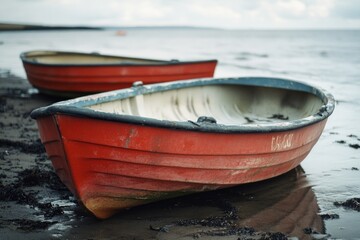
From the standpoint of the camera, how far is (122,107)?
579cm

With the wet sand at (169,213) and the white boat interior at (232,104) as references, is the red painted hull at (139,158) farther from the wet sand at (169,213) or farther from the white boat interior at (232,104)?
the white boat interior at (232,104)

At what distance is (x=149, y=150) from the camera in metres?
4.04

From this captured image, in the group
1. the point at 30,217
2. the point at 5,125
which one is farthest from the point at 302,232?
the point at 5,125

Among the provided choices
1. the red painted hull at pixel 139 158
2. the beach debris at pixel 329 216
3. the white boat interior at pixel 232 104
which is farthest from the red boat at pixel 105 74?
the beach debris at pixel 329 216

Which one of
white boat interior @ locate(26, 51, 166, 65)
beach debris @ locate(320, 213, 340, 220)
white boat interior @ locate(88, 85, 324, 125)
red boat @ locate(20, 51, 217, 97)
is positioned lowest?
beach debris @ locate(320, 213, 340, 220)

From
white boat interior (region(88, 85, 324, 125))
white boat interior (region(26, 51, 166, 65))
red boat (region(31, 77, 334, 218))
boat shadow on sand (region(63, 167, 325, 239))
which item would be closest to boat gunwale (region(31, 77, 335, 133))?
red boat (region(31, 77, 334, 218))

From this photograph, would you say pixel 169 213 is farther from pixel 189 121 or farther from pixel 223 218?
pixel 189 121

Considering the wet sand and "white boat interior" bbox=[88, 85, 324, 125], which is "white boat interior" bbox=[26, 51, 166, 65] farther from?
the wet sand

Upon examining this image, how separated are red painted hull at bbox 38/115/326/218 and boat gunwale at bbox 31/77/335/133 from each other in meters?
0.06

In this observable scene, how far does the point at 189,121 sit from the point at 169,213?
1.08 metres

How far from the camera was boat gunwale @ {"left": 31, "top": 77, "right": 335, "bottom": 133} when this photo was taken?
12.4ft

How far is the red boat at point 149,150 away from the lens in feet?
12.6

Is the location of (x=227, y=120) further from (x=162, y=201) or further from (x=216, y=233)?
(x=216, y=233)

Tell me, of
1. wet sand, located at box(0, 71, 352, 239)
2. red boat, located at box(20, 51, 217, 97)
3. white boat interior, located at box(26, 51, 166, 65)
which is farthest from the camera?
white boat interior, located at box(26, 51, 166, 65)
